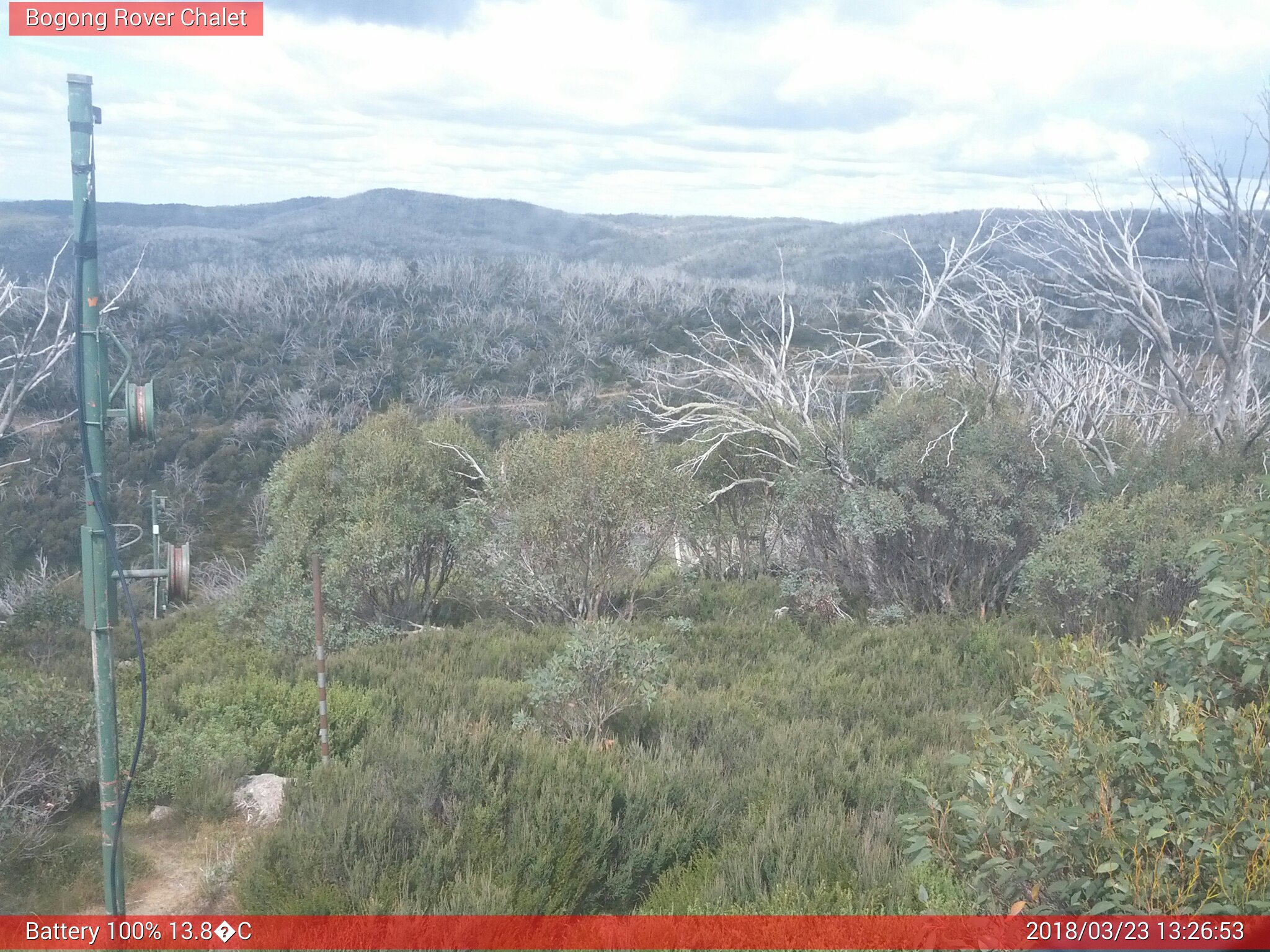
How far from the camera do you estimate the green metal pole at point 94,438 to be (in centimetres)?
372

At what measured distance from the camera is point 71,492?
2761 centimetres

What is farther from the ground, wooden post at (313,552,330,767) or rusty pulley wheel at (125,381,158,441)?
rusty pulley wheel at (125,381,158,441)

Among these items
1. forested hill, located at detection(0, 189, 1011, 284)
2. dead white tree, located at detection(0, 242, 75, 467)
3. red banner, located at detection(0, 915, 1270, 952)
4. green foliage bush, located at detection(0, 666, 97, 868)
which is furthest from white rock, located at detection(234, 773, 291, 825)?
forested hill, located at detection(0, 189, 1011, 284)

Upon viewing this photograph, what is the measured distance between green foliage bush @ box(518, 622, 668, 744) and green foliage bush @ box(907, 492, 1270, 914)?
141 inches

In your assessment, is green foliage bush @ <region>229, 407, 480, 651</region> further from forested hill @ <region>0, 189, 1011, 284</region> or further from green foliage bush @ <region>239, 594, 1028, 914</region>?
forested hill @ <region>0, 189, 1011, 284</region>

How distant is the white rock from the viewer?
5840 mm

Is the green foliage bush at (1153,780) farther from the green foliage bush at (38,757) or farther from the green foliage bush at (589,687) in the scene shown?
the green foliage bush at (38,757)

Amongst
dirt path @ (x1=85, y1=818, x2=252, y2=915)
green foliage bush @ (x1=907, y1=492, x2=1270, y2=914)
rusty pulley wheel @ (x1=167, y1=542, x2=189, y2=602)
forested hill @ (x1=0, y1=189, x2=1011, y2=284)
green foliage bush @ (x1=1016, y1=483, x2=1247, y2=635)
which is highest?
forested hill @ (x1=0, y1=189, x2=1011, y2=284)

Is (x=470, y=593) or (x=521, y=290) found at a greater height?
(x=521, y=290)

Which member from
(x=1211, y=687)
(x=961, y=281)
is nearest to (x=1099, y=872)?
(x=1211, y=687)

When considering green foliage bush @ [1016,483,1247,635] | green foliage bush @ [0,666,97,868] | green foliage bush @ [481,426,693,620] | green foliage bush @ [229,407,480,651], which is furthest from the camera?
green foliage bush @ [229,407,480,651]

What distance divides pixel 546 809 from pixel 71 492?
2739cm

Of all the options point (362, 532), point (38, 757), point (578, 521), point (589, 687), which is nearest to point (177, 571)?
point (38, 757)

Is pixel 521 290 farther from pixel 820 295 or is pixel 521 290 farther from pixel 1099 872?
pixel 1099 872
